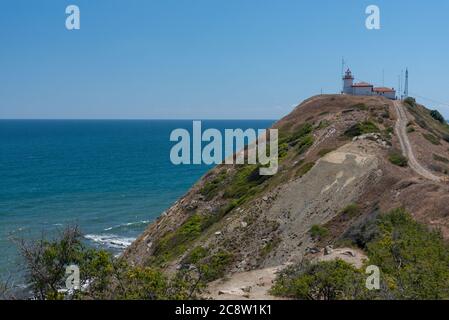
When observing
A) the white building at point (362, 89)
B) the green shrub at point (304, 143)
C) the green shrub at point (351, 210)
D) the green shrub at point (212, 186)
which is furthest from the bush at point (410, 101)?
the green shrub at point (351, 210)

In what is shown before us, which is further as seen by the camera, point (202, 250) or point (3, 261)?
point (3, 261)

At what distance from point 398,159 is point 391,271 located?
24907 millimetres

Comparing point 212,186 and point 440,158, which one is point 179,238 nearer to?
point 212,186

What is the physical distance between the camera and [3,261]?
52.9 m

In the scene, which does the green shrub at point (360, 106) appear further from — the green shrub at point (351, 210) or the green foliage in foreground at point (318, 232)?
the green foliage in foreground at point (318, 232)

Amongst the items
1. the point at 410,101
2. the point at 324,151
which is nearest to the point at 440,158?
the point at 324,151

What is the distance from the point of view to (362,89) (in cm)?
8131

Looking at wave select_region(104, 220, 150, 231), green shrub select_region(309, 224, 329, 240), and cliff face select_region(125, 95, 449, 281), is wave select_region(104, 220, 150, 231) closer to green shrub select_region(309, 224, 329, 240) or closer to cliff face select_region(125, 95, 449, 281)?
cliff face select_region(125, 95, 449, 281)

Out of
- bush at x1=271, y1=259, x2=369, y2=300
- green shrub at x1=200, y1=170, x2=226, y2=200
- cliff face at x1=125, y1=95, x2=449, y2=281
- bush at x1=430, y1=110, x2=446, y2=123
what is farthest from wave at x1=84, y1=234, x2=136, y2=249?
bush at x1=430, y1=110, x2=446, y2=123

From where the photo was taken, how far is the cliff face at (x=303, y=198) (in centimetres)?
3712
